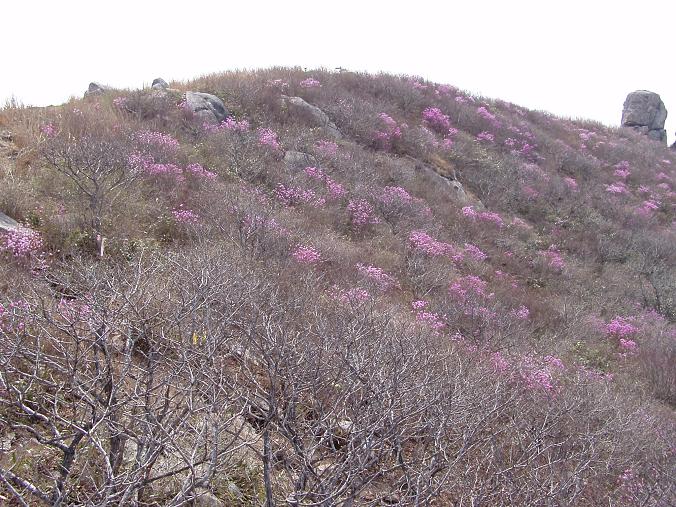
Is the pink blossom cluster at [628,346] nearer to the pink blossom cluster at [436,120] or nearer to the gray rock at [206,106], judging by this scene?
the gray rock at [206,106]

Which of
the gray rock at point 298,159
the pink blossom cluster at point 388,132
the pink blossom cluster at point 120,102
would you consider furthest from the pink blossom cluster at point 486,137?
the pink blossom cluster at point 120,102

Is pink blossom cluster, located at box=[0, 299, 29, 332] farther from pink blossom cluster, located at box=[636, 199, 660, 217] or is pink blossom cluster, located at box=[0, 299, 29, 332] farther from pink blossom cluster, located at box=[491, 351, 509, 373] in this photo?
pink blossom cluster, located at box=[636, 199, 660, 217]

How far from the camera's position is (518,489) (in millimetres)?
3395

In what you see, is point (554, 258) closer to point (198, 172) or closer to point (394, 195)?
point (394, 195)

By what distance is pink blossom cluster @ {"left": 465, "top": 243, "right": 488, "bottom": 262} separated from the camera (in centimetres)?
1058

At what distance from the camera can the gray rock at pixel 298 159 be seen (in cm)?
1164

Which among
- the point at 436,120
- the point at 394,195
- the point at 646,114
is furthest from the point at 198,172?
the point at 646,114

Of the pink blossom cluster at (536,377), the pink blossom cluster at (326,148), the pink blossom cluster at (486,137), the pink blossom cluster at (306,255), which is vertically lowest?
the pink blossom cluster at (536,377)

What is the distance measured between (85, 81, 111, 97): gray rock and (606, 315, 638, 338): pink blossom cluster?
13.7 meters

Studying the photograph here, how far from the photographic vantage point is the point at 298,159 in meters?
11.8

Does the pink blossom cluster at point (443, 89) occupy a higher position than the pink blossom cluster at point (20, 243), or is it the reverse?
the pink blossom cluster at point (443, 89)

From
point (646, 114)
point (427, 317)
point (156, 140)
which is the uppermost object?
point (646, 114)

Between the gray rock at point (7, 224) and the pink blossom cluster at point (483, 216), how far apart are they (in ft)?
32.6

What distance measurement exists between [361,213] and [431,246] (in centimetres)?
164
